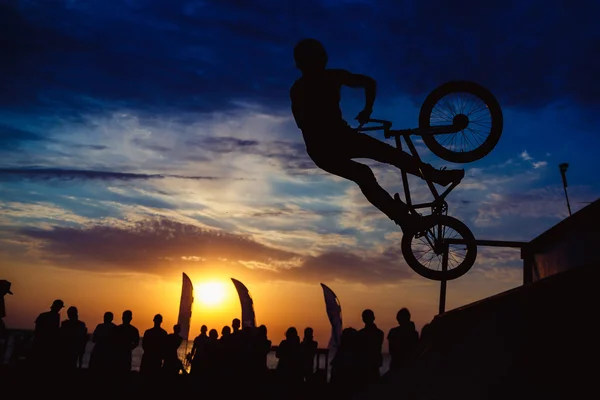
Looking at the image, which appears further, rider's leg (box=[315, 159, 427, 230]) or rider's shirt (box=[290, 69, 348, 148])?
rider's leg (box=[315, 159, 427, 230])

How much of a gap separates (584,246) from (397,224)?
3790 mm

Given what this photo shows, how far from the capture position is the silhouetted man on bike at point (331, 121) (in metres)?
6.57

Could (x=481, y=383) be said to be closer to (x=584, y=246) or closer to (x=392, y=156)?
(x=392, y=156)

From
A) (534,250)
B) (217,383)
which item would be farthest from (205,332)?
(534,250)

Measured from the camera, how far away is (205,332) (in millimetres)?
15398

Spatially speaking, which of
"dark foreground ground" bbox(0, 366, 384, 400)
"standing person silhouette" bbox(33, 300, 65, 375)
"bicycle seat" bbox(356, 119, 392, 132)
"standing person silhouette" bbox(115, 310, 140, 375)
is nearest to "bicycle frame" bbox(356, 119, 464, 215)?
"bicycle seat" bbox(356, 119, 392, 132)

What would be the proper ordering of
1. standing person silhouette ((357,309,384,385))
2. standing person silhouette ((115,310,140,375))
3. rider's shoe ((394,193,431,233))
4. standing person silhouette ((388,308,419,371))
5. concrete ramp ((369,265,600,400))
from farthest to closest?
1. standing person silhouette ((115,310,140,375))
2. standing person silhouette ((357,309,384,385))
3. standing person silhouette ((388,308,419,371))
4. rider's shoe ((394,193,431,233))
5. concrete ramp ((369,265,600,400))

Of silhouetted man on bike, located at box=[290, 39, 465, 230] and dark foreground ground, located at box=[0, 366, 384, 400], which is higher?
silhouetted man on bike, located at box=[290, 39, 465, 230]

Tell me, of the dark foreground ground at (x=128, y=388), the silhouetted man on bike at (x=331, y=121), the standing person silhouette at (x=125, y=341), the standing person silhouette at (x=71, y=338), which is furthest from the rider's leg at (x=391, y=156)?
the standing person silhouette at (x=71, y=338)

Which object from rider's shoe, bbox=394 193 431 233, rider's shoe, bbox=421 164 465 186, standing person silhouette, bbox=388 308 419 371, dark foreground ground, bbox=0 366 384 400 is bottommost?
dark foreground ground, bbox=0 366 384 400

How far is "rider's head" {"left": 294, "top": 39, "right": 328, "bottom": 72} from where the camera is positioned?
6.56m

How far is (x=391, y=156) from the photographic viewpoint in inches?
282

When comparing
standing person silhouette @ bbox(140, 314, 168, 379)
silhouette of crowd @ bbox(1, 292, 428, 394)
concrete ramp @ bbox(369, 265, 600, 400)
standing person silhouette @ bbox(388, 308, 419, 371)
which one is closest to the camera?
concrete ramp @ bbox(369, 265, 600, 400)

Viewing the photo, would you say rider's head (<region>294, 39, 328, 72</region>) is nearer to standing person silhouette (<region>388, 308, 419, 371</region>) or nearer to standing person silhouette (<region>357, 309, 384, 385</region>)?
standing person silhouette (<region>388, 308, 419, 371</region>)
